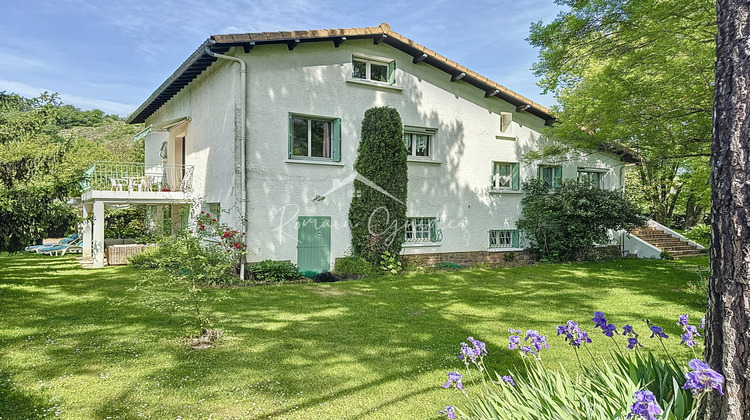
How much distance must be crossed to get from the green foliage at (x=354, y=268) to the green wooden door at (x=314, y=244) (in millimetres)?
430

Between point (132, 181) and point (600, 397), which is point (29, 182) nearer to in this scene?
point (132, 181)

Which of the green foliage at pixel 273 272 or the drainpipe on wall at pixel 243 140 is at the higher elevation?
the drainpipe on wall at pixel 243 140

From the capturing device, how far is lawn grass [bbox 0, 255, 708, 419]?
4688mm

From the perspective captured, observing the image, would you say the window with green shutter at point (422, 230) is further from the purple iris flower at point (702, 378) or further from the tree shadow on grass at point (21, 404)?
the purple iris flower at point (702, 378)

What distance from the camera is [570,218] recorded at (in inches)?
707

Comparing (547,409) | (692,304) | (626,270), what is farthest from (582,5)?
(547,409)

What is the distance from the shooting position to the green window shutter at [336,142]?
579 inches

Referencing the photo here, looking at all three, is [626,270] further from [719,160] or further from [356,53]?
[719,160]

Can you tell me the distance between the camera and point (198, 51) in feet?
44.4

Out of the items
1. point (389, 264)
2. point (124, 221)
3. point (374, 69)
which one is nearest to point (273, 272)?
point (389, 264)

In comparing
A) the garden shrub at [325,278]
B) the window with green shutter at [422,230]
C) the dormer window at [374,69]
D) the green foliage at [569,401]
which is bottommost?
the garden shrub at [325,278]

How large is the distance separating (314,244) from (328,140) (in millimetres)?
3687

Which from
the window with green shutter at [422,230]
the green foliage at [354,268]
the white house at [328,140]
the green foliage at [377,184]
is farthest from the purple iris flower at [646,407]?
the window with green shutter at [422,230]

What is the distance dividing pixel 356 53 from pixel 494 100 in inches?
257
